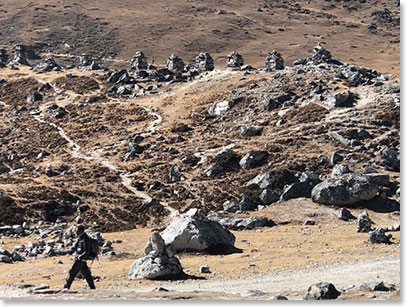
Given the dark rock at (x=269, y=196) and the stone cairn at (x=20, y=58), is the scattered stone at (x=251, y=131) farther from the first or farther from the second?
the stone cairn at (x=20, y=58)

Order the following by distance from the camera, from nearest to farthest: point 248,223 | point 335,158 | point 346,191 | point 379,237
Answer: point 379,237 < point 248,223 < point 346,191 < point 335,158

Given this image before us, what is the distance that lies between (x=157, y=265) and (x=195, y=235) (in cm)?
589

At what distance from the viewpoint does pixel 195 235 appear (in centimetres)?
2777

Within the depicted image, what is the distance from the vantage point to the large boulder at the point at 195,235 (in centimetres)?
2772

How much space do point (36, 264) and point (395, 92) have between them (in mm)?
48287

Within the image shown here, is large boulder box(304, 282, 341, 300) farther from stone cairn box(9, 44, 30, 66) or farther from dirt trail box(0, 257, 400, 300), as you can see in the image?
stone cairn box(9, 44, 30, 66)

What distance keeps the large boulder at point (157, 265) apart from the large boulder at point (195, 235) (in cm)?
452

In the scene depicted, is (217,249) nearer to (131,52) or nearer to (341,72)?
(341,72)

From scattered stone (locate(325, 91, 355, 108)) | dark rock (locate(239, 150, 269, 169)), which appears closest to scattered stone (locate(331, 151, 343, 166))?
dark rock (locate(239, 150, 269, 169))

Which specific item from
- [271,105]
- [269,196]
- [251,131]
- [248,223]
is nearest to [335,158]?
[269,196]

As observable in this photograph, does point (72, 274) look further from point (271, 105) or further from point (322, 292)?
point (271, 105)

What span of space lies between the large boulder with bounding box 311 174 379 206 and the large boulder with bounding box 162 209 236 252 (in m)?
13.5

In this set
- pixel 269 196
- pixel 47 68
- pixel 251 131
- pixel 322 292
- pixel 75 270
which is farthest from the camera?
pixel 47 68

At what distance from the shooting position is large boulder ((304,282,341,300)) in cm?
1515
